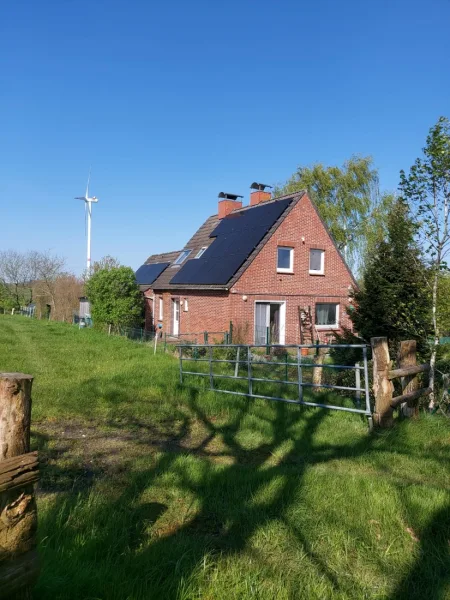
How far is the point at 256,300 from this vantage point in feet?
66.9

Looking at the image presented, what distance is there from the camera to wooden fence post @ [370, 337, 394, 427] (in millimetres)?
6520

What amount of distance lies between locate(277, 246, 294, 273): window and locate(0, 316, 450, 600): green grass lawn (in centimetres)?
1400

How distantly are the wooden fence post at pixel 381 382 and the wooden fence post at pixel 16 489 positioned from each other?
16.7 feet

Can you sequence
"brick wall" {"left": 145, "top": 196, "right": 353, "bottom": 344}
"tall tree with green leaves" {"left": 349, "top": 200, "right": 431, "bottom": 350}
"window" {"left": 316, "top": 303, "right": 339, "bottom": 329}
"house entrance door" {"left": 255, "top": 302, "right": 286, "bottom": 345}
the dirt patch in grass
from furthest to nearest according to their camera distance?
"window" {"left": 316, "top": 303, "right": 339, "bottom": 329}
"house entrance door" {"left": 255, "top": 302, "right": 286, "bottom": 345}
"brick wall" {"left": 145, "top": 196, "right": 353, "bottom": 344}
"tall tree with green leaves" {"left": 349, "top": 200, "right": 431, "bottom": 350}
the dirt patch in grass

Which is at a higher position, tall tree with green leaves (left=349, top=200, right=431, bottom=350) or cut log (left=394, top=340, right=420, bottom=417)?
tall tree with green leaves (left=349, top=200, right=431, bottom=350)

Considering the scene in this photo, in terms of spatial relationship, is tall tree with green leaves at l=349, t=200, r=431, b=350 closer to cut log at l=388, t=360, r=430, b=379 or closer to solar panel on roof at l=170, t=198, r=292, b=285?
cut log at l=388, t=360, r=430, b=379

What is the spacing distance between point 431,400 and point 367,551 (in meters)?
5.77

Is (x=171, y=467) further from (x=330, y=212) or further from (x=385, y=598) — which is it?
(x=330, y=212)

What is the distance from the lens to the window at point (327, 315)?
22.6 meters

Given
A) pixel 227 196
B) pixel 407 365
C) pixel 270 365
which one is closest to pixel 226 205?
pixel 227 196

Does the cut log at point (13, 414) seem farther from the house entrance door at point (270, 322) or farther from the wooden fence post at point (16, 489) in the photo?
the house entrance door at point (270, 322)

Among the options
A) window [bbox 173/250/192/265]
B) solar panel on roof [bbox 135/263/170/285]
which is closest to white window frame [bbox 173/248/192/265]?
window [bbox 173/250/192/265]

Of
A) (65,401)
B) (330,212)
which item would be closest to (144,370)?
(65,401)

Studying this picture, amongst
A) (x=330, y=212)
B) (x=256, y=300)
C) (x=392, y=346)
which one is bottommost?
(x=392, y=346)
